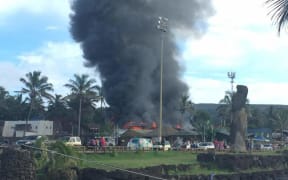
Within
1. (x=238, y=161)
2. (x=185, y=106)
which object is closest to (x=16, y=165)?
(x=238, y=161)

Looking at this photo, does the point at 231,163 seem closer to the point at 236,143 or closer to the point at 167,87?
the point at 236,143

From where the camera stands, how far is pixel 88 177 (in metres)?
23.0

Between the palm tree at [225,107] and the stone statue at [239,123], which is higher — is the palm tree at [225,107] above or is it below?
above

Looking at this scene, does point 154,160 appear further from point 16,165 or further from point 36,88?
point 36,88

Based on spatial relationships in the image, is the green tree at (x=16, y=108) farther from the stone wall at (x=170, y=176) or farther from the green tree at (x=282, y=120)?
the stone wall at (x=170, y=176)

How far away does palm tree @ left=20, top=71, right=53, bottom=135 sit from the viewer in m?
76.1

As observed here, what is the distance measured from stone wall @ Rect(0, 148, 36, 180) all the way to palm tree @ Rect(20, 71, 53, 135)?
191 ft

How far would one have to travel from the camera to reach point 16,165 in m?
18.4

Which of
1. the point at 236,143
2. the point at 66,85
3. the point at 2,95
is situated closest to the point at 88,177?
the point at 236,143

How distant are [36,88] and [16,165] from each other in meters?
59.8

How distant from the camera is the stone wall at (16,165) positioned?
18.3 metres

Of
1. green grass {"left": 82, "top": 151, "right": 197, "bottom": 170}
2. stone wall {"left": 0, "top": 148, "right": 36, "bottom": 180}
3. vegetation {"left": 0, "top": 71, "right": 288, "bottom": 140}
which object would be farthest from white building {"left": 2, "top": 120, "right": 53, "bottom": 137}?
stone wall {"left": 0, "top": 148, "right": 36, "bottom": 180}

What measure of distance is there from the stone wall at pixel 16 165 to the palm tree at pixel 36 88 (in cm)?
5816

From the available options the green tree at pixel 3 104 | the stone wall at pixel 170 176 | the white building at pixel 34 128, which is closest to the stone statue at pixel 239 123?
the stone wall at pixel 170 176
